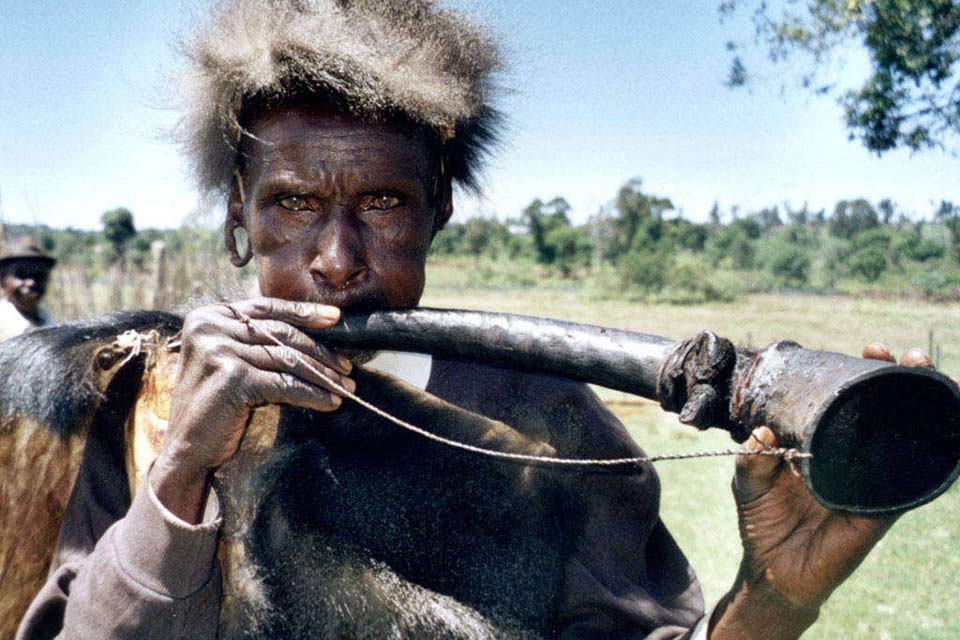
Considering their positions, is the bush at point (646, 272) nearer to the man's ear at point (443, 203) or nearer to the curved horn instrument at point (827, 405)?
the man's ear at point (443, 203)

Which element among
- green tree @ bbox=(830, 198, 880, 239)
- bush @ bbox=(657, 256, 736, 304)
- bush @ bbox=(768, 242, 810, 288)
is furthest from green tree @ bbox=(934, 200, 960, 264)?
green tree @ bbox=(830, 198, 880, 239)

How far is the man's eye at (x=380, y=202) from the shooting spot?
1.97 metres

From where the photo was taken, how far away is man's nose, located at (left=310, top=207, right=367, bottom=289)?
1.86 meters

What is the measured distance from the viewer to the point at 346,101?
6.36 ft

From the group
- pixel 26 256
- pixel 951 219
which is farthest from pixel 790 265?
pixel 26 256

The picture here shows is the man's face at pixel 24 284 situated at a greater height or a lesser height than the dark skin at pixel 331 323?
lesser

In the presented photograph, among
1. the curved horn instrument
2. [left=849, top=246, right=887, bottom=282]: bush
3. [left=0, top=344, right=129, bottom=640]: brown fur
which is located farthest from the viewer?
[left=849, top=246, right=887, bottom=282]: bush

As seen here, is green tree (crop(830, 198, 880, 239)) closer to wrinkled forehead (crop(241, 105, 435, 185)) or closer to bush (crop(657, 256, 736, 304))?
bush (crop(657, 256, 736, 304))

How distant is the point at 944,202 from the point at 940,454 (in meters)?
10.2

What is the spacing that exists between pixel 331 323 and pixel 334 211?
30cm

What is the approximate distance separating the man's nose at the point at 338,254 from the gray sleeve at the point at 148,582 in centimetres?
56

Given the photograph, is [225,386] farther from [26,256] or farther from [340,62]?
[26,256]

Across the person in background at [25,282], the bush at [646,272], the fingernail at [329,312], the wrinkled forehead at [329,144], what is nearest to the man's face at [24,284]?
the person in background at [25,282]

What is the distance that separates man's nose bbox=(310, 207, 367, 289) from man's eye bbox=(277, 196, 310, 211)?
0.08 meters
